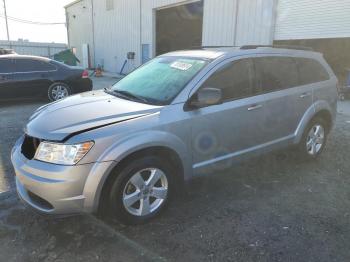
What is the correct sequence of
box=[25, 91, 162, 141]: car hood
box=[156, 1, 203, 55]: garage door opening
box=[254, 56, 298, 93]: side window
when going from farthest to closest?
1. box=[156, 1, 203, 55]: garage door opening
2. box=[254, 56, 298, 93]: side window
3. box=[25, 91, 162, 141]: car hood

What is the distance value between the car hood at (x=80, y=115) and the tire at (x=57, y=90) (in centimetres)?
593

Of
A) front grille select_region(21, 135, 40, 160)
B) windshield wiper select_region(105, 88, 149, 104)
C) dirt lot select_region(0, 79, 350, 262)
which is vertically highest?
windshield wiper select_region(105, 88, 149, 104)

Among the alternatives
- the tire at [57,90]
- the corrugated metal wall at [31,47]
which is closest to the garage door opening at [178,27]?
the tire at [57,90]

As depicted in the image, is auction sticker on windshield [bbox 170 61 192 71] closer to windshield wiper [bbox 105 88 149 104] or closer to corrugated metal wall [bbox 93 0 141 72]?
windshield wiper [bbox 105 88 149 104]

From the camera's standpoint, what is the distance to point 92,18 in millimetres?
25484

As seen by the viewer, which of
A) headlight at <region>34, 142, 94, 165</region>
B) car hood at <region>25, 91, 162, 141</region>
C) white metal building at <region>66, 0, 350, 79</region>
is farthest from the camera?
white metal building at <region>66, 0, 350, 79</region>

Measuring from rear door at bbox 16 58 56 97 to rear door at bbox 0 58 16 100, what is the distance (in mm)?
145

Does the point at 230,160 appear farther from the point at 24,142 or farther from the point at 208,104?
the point at 24,142

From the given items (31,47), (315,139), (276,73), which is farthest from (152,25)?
(31,47)

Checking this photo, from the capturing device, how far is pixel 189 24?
2073 centimetres

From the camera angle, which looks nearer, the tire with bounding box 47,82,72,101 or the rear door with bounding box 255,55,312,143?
the rear door with bounding box 255,55,312,143

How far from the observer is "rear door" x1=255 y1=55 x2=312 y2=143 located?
12.8 feet

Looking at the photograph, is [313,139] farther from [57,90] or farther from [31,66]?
[31,66]

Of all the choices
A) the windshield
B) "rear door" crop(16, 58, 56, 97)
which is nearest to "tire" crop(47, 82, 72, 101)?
"rear door" crop(16, 58, 56, 97)
